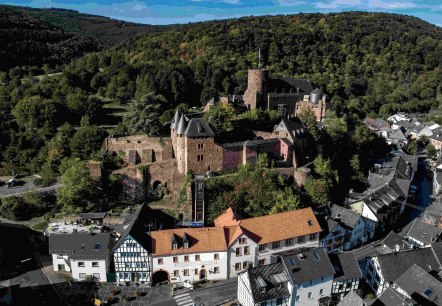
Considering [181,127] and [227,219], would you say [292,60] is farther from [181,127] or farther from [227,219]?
[227,219]

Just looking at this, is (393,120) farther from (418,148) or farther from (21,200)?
(21,200)

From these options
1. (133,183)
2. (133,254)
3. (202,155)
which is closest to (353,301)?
(133,254)

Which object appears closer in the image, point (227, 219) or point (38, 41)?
point (227, 219)

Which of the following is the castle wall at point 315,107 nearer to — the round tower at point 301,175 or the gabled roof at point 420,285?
the round tower at point 301,175

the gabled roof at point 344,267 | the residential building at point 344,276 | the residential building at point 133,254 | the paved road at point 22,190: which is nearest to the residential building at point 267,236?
the gabled roof at point 344,267

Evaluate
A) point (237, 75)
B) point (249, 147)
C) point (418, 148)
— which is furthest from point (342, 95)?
point (249, 147)

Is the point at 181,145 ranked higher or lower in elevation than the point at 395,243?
higher
